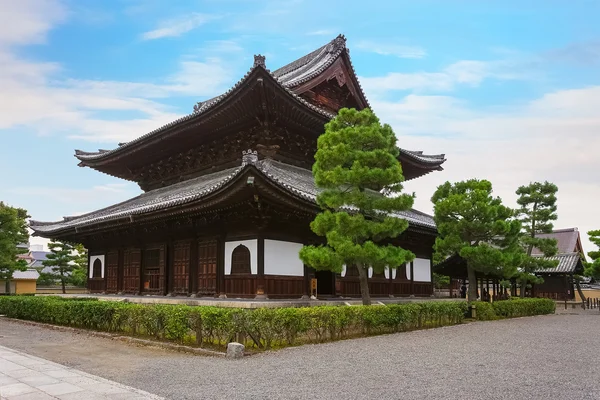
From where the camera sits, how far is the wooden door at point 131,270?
79.8ft

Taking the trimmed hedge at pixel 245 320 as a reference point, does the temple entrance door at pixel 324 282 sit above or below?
above

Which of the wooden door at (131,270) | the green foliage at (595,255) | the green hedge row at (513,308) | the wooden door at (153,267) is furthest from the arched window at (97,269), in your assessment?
the green foliage at (595,255)

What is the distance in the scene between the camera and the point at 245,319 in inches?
511

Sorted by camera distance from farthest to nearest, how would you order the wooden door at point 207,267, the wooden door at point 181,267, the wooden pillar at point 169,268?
the wooden pillar at point 169,268 < the wooden door at point 181,267 < the wooden door at point 207,267

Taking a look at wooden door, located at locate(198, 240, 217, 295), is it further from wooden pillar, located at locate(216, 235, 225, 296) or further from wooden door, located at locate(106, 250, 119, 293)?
wooden door, located at locate(106, 250, 119, 293)

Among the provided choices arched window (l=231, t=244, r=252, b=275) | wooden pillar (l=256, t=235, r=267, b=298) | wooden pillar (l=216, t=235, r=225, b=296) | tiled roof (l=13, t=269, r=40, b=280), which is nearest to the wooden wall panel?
wooden pillar (l=216, t=235, r=225, b=296)

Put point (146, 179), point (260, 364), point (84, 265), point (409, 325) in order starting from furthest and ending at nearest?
point (84, 265) < point (146, 179) < point (409, 325) < point (260, 364)

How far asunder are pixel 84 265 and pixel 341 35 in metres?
37.8

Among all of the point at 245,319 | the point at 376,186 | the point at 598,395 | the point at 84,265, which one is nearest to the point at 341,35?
the point at 376,186

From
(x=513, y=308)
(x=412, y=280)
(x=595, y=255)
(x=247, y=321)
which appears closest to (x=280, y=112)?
(x=247, y=321)

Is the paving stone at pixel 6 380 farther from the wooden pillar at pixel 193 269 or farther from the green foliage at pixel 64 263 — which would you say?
the green foliage at pixel 64 263

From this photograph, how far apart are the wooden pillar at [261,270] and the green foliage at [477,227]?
1023 cm

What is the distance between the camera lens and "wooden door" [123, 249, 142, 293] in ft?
79.8

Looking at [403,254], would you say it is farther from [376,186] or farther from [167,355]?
[167,355]
